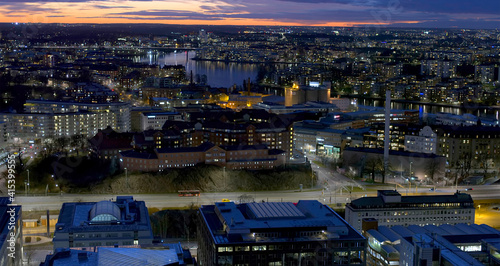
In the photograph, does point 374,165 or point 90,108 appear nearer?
point 374,165

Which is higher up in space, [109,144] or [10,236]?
[10,236]

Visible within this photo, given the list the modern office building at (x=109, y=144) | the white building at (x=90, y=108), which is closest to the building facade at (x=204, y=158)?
the modern office building at (x=109, y=144)

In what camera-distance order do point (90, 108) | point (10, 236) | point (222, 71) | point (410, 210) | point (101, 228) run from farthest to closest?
point (222, 71) < point (90, 108) < point (410, 210) < point (101, 228) < point (10, 236)

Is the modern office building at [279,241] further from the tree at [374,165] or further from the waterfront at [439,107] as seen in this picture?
the waterfront at [439,107]

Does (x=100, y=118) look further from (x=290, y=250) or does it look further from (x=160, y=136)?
(x=290, y=250)

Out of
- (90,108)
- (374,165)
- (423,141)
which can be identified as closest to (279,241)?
(374,165)

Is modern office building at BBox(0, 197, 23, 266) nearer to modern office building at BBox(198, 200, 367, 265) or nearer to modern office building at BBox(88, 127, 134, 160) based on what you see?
modern office building at BBox(198, 200, 367, 265)

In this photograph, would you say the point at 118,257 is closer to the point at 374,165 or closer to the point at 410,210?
the point at 410,210
